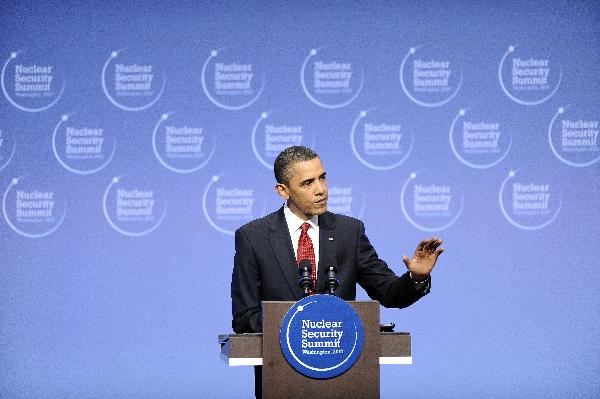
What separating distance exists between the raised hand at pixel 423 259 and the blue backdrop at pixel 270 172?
2998 mm

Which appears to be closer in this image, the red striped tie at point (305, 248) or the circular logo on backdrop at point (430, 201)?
the red striped tie at point (305, 248)

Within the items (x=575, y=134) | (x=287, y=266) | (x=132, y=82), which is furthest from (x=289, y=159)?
(x=575, y=134)

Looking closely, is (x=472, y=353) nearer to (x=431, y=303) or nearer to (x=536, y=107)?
(x=431, y=303)

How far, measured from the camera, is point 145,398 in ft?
20.7

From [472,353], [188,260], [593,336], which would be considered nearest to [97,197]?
[188,260]

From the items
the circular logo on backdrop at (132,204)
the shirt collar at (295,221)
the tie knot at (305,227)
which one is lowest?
the tie knot at (305,227)

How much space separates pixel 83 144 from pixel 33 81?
22.3 inches

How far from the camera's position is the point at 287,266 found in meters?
3.57

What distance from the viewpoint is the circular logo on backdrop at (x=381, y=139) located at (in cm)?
638

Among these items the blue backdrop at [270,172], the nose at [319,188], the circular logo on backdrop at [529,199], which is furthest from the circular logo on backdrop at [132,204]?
the nose at [319,188]

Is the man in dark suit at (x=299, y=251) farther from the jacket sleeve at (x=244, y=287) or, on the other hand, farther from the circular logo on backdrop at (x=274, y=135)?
the circular logo on backdrop at (x=274, y=135)

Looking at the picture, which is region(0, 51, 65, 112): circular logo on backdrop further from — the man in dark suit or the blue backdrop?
the man in dark suit

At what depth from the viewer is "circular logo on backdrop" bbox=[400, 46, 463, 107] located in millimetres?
6414

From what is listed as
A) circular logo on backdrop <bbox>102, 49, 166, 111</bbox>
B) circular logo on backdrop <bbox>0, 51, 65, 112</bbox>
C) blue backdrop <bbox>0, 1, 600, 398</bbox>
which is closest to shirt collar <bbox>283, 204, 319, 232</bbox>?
blue backdrop <bbox>0, 1, 600, 398</bbox>
